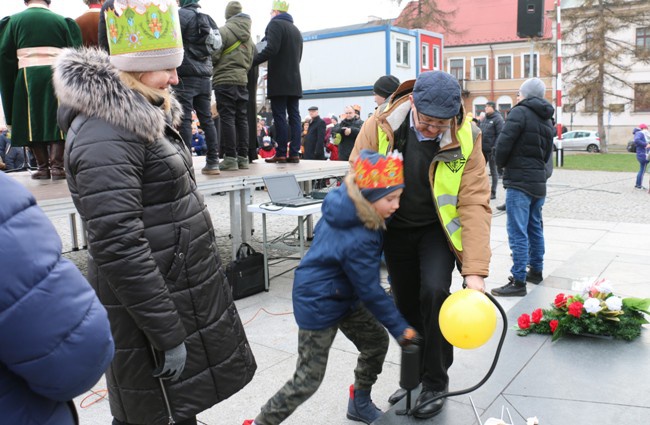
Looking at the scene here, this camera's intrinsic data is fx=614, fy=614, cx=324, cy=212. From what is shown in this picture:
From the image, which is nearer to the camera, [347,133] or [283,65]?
[283,65]

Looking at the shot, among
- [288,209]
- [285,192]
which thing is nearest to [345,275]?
[288,209]

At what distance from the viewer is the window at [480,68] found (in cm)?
5278

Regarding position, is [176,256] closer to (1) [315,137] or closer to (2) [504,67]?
(1) [315,137]

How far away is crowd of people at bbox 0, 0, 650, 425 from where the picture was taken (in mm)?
1282

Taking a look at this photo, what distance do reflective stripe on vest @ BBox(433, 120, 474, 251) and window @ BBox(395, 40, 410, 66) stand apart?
885 inches

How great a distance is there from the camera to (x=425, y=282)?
10.3ft

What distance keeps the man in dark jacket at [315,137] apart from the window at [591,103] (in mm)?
31424

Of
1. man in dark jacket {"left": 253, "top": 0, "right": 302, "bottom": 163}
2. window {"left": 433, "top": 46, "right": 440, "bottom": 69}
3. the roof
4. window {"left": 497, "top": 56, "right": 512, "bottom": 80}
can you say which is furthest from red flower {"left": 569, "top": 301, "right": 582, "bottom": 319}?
window {"left": 497, "top": 56, "right": 512, "bottom": 80}

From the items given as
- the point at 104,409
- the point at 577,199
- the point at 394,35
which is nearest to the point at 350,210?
the point at 104,409

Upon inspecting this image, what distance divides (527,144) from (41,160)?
458 centimetres

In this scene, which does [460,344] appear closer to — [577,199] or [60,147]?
[60,147]

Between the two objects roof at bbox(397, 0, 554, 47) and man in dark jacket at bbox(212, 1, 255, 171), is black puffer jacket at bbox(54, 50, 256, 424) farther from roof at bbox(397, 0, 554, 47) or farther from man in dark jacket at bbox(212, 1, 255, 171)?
roof at bbox(397, 0, 554, 47)

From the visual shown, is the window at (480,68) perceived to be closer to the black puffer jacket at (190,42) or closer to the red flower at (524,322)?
the black puffer jacket at (190,42)

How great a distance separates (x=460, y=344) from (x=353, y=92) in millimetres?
23556
